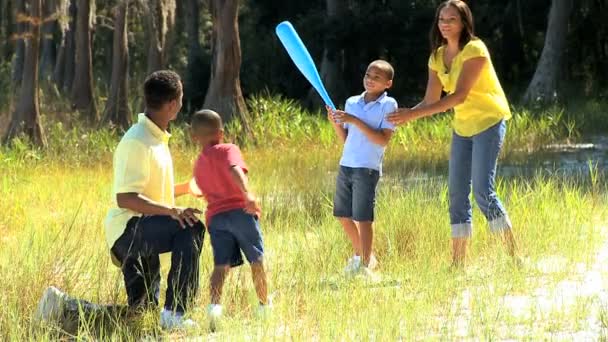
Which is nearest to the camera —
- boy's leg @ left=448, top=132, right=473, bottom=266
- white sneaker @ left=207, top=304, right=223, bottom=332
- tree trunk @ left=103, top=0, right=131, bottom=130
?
white sneaker @ left=207, top=304, right=223, bottom=332

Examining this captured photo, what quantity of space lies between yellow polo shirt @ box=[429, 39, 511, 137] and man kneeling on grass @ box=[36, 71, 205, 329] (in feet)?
6.31

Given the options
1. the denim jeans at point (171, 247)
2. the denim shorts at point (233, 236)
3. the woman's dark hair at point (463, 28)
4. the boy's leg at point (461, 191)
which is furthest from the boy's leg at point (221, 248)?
the woman's dark hair at point (463, 28)

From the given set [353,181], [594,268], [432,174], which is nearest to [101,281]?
[353,181]

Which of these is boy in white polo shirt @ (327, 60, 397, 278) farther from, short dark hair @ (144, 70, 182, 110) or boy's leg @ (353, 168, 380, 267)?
short dark hair @ (144, 70, 182, 110)

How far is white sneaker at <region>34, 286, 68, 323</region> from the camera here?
6.04 m

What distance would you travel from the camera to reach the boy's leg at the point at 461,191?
7.39 m

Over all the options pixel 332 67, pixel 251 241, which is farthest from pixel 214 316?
pixel 332 67

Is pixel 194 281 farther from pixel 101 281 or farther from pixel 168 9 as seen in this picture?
pixel 168 9

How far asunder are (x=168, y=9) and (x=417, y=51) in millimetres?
8044

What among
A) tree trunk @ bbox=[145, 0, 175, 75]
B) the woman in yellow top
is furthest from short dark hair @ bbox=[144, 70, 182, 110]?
tree trunk @ bbox=[145, 0, 175, 75]

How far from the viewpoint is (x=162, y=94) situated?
6176 mm

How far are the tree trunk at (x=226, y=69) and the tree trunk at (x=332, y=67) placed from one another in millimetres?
10426

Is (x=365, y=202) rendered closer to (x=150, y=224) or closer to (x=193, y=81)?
(x=150, y=224)

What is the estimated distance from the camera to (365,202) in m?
7.40
